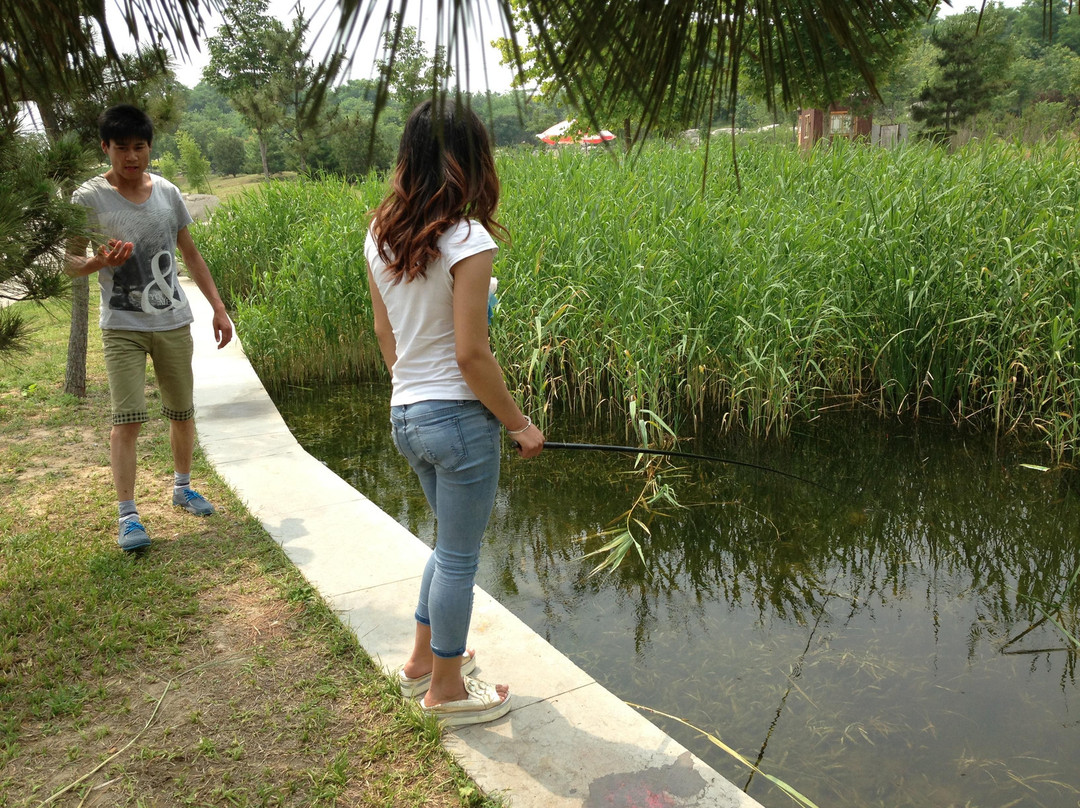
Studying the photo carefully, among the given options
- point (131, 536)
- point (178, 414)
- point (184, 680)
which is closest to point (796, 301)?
point (178, 414)

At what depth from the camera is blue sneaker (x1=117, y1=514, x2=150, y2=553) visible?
10.2 ft

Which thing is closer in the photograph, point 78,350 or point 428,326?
point 428,326

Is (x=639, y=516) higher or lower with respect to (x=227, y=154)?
lower

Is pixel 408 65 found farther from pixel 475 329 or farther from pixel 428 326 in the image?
pixel 428 326

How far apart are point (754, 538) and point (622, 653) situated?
43.8 inches

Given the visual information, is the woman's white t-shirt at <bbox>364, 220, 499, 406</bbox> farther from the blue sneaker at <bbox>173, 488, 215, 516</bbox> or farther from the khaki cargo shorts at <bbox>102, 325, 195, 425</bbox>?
the blue sneaker at <bbox>173, 488, 215, 516</bbox>

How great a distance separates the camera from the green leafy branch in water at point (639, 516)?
3479 millimetres

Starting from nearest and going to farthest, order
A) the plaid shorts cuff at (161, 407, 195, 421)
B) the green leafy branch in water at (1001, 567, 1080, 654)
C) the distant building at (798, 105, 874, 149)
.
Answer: the green leafy branch in water at (1001, 567, 1080, 654) → the plaid shorts cuff at (161, 407, 195, 421) → the distant building at (798, 105, 874, 149)

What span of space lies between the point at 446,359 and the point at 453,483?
11.3 inches

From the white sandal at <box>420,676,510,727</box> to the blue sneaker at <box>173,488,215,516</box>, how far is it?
1.80m

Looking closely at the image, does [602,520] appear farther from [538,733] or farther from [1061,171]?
[1061,171]

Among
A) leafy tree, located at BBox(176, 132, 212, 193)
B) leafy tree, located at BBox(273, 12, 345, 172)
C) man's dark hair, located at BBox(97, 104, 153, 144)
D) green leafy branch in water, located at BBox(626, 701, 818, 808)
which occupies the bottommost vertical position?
green leafy branch in water, located at BBox(626, 701, 818, 808)

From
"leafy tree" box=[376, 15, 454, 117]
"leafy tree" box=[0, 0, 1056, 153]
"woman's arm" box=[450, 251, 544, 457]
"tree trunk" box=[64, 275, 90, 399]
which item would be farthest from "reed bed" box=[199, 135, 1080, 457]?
"leafy tree" box=[376, 15, 454, 117]

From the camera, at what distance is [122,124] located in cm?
296
